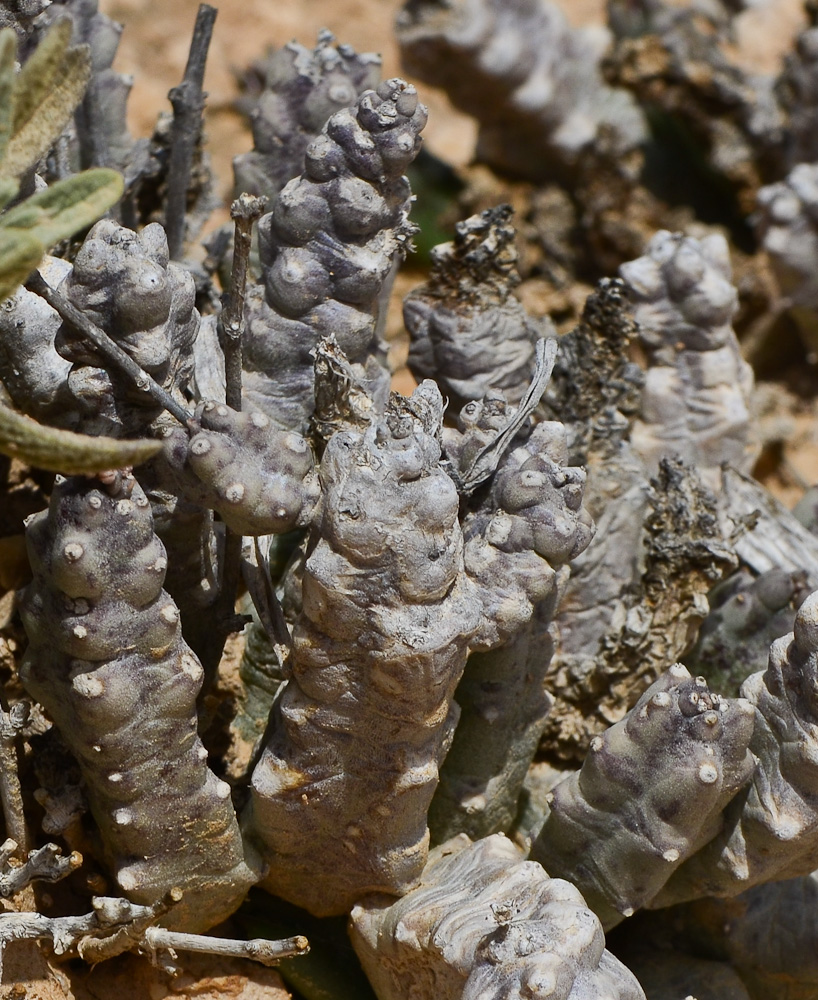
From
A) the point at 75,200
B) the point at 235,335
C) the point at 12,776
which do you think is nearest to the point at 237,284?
the point at 235,335

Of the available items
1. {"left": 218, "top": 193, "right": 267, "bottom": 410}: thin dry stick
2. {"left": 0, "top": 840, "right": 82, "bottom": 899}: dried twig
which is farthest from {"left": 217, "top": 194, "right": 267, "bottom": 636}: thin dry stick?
{"left": 0, "top": 840, "right": 82, "bottom": 899}: dried twig

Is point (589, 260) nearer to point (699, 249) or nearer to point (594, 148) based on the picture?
point (594, 148)

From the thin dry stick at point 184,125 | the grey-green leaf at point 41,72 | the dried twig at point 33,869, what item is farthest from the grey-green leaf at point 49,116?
the thin dry stick at point 184,125

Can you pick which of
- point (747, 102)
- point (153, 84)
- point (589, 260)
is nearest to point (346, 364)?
point (589, 260)

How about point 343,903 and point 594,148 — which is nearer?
point 343,903

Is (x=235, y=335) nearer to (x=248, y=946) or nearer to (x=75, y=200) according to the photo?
(x=75, y=200)

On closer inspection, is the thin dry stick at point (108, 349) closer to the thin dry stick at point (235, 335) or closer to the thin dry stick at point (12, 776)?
the thin dry stick at point (235, 335)
